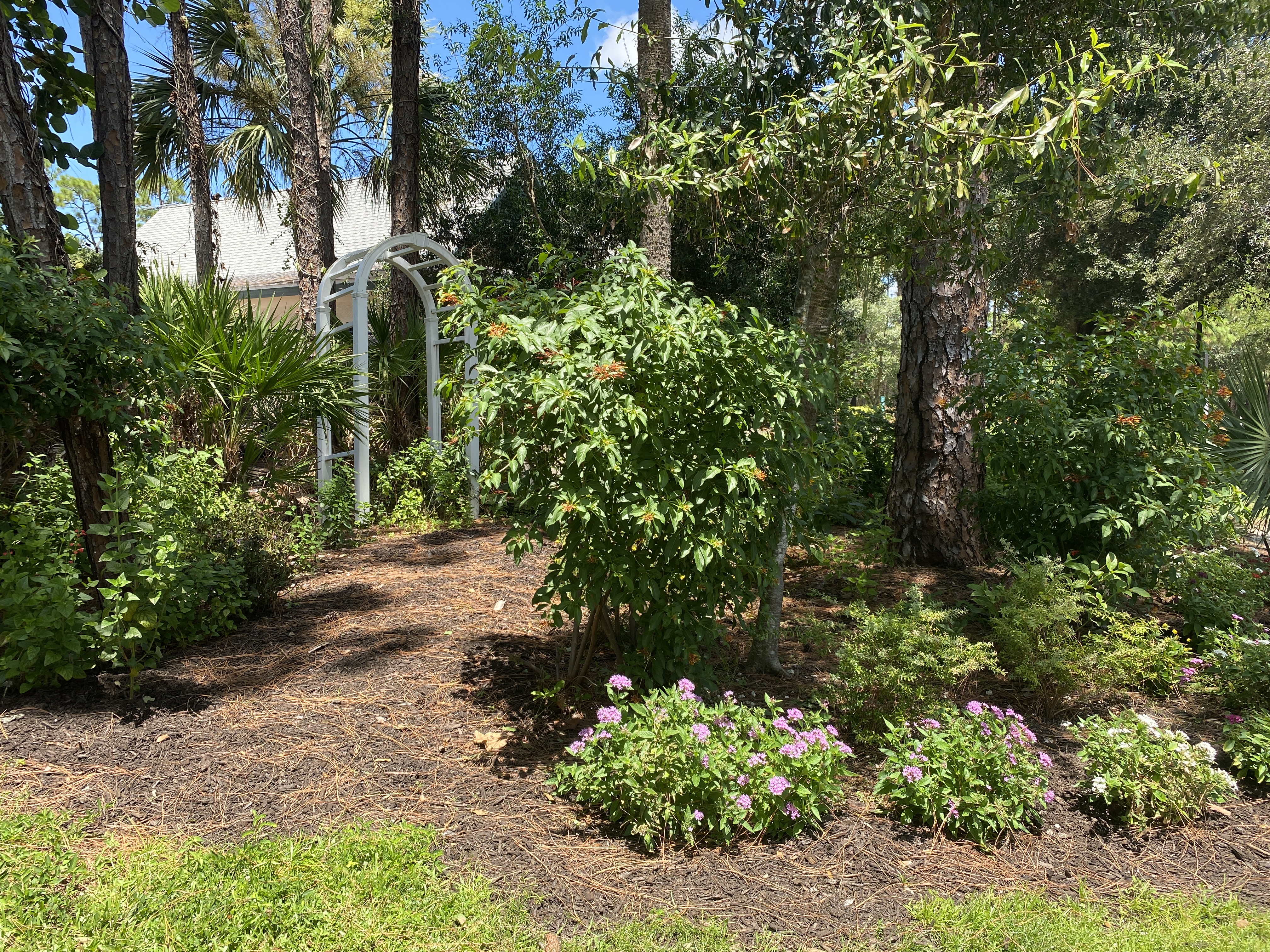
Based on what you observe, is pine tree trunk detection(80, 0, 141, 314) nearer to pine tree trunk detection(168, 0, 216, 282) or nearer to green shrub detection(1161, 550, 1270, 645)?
green shrub detection(1161, 550, 1270, 645)

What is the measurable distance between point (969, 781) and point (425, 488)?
591cm

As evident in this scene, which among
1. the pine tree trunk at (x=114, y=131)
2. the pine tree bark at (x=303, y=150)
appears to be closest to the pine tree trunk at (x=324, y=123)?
the pine tree bark at (x=303, y=150)

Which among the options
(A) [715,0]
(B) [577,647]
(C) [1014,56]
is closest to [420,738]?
(B) [577,647]

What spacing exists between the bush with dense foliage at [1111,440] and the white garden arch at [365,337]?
3.92m

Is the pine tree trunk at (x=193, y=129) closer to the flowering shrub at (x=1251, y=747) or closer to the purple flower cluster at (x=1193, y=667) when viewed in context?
the purple flower cluster at (x=1193, y=667)

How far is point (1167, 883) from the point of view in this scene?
2719mm

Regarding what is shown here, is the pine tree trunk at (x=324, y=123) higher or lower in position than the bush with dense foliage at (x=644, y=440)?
higher

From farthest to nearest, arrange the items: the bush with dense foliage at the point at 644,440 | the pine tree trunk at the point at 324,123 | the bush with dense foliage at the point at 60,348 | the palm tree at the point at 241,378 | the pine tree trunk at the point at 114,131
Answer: the pine tree trunk at the point at 324,123 → the palm tree at the point at 241,378 → the pine tree trunk at the point at 114,131 → the bush with dense foliage at the point at 60,348 → the bush with dense foliage at the point at 644,440

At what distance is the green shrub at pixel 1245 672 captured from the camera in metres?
3.74

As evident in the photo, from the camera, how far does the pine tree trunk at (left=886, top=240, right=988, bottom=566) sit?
5.99 meters

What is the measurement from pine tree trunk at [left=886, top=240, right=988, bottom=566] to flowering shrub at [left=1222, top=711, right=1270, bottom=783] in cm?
257

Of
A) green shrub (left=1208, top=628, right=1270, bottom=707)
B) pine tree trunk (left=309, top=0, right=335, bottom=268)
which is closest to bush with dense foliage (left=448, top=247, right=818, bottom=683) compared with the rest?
green shrub (left=1208, top=628, right=1270, bottom=707)

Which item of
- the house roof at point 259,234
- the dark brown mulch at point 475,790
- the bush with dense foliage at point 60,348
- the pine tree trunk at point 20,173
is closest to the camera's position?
the dark brown mulch at point 475,790

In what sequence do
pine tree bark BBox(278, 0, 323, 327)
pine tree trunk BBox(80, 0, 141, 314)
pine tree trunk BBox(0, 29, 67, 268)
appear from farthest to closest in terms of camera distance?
Result: pine tree bark BBox(278, 0, 323, 327)
pine tree trunk BBox(80, 0, 141, 314)
pine tree trunk BBox(0, 29, 67, 268)
